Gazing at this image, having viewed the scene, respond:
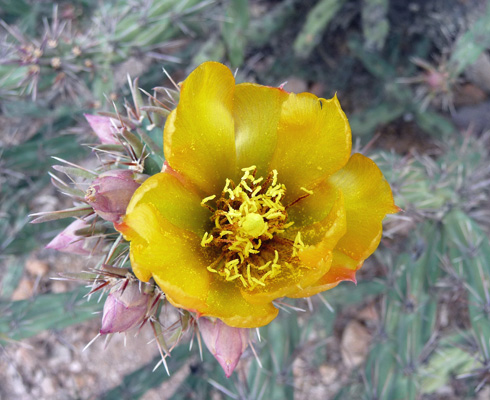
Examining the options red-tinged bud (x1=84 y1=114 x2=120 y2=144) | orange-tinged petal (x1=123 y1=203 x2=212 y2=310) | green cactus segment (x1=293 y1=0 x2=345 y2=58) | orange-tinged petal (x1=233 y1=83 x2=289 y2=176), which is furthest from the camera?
green cactus segment (x1=293 y1=0 x2=345 y2=58)

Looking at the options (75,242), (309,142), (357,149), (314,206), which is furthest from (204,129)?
(357,149)

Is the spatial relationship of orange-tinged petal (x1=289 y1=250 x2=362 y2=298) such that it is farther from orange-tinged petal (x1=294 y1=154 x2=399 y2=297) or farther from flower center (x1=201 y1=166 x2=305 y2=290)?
flower center (x1=201 y1=166 x2=305 y2=290)

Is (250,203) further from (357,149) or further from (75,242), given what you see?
(357,149)

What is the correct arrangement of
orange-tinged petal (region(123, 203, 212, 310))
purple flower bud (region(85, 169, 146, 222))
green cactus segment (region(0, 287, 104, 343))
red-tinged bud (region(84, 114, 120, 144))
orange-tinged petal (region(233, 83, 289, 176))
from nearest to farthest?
orange-tinged petal (region(123, 203, 212, 310))
purple flower bud (region(85, 169, 146, 222))
orange-tinged petal (region(233, 83, 289, 176))
red-tinged bud (region(84, 114, 120, 144))
green cactus segment (region(0, 287, 104, 343))

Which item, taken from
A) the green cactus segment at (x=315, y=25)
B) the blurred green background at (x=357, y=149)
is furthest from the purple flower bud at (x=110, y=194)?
the green cactus segment at (x=315, y=25)

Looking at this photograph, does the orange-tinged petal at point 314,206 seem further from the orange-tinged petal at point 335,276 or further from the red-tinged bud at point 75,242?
the red-tinged bud at point 75,242

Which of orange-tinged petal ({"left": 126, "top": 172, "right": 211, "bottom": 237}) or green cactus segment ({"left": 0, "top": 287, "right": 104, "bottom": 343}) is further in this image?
green cactus segment ({"left": 0, "top": 287, "right": 104, "bottom": 343})

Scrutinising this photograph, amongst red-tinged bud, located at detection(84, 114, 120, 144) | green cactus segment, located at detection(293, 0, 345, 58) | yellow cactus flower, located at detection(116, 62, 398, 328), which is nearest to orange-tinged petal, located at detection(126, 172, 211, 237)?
yellow cactus flower, located at detection(116, 62, 398, 328)
